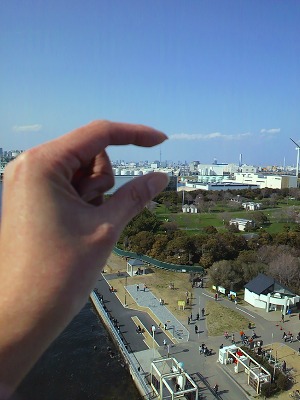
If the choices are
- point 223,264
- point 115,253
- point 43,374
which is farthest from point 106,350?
point 115,253

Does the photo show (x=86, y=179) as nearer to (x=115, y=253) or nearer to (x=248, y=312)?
(x=248, y=312)

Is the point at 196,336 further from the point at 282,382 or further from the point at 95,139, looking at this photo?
the point at 95,139

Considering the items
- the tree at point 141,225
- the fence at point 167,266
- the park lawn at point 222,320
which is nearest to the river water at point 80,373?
the park lawn at point 222,320

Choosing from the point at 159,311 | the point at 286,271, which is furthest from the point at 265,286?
the point at 159,311

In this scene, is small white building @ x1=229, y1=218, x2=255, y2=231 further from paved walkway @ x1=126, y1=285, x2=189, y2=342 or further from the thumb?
the thumb

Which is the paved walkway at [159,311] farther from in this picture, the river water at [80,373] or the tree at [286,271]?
the tree at [286,271]

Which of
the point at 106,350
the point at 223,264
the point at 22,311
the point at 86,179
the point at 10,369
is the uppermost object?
the point at 86,179
